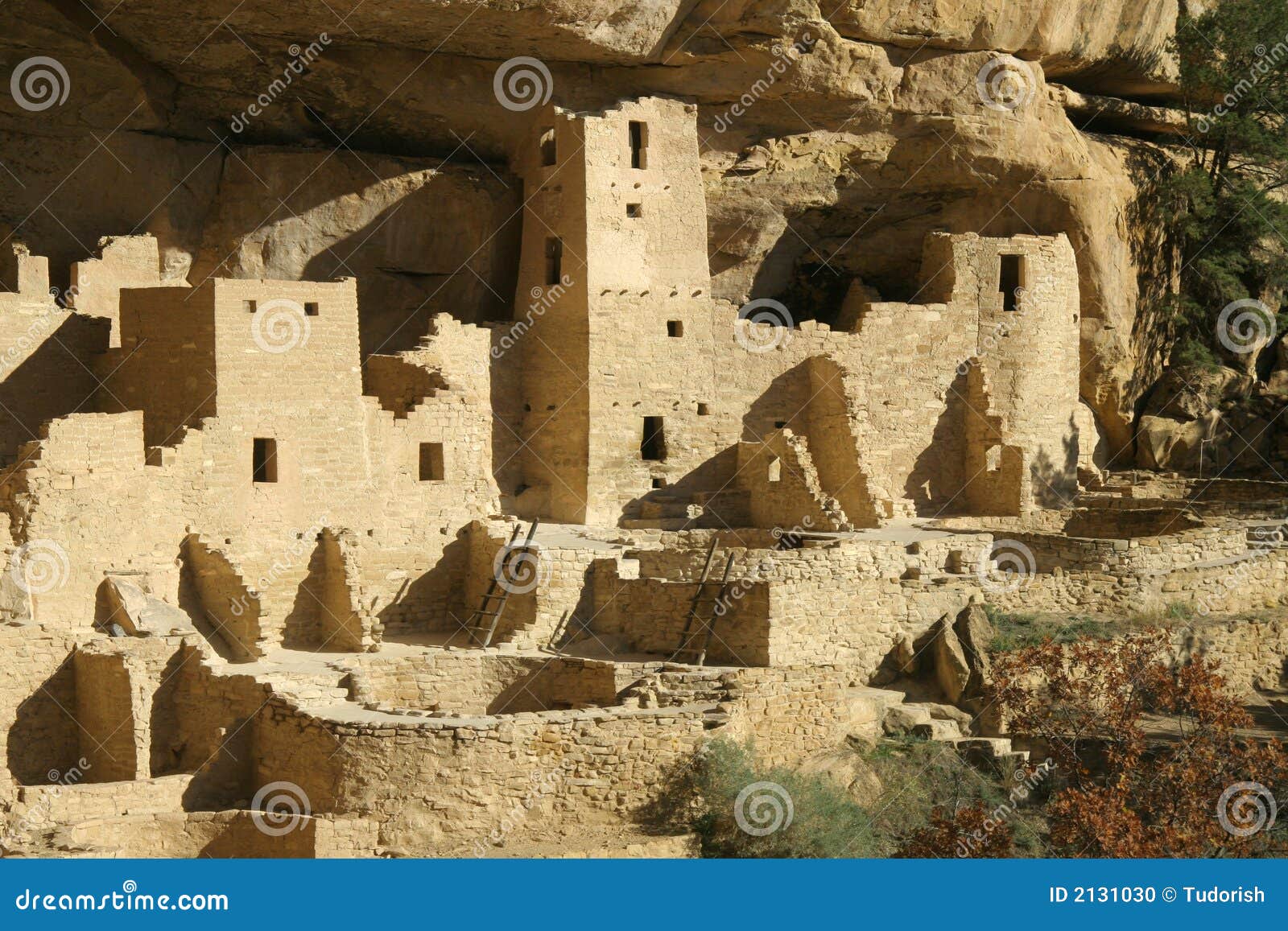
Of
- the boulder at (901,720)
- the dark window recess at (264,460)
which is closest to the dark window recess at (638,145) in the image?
the dark window recess at (264,460)

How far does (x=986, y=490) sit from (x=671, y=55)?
7.90 meters

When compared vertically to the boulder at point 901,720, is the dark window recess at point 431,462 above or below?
above

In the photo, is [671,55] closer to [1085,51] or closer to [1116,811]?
[1085,51]

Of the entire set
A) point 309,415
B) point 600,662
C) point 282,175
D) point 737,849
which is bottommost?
point 737,849

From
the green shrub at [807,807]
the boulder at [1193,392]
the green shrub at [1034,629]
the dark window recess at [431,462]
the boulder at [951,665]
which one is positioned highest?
the boulder at [1193,392]

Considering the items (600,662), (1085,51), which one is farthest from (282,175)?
(1085,51)

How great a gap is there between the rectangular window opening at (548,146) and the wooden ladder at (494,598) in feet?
20.9

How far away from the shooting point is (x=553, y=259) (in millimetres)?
32219

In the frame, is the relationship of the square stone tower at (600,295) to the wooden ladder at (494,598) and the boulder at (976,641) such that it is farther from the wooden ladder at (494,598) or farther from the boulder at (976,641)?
the boulder at (976,641)

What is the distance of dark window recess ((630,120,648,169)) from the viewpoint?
105ft

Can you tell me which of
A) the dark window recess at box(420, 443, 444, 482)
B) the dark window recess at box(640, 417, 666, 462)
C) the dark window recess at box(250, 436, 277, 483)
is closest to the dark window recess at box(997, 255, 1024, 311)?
the dark window recess at box(640, 417, 666, 462)

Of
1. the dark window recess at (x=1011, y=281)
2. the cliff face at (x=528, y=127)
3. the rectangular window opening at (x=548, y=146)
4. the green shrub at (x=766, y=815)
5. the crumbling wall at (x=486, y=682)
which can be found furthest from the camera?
the dark window recess at (x=1011, y=281)

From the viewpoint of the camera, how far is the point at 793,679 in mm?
25719

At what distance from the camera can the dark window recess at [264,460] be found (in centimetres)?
2748
